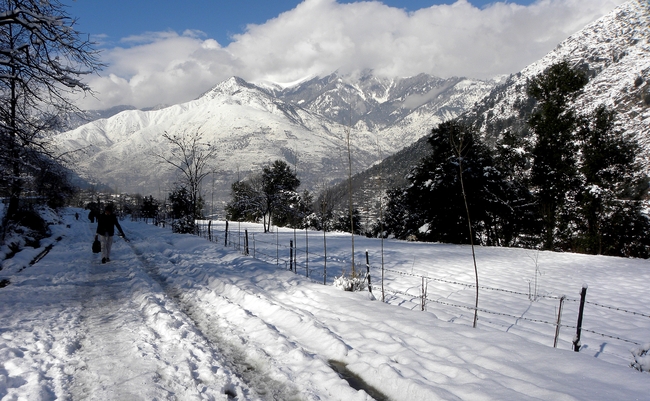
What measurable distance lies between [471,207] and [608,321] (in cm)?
1706

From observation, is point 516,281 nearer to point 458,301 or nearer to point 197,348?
point 458,301

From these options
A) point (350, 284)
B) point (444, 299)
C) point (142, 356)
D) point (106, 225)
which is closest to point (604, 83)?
point (444, 299)

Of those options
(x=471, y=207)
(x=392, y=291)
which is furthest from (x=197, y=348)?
(x=471, y=207)

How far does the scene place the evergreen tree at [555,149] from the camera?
68.9 ft

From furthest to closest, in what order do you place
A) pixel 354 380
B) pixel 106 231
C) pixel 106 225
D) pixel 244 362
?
pixel 106 225 < pixel 106 231 < pixel 244 362 < pixel 354 380

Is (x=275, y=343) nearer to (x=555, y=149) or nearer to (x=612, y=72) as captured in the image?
(x=555, y=149)

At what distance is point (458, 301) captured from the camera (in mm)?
8320

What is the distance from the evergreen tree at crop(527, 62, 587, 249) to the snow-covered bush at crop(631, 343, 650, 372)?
19.6m

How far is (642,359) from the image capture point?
386 cm

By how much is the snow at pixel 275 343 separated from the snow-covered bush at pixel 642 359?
0.31m

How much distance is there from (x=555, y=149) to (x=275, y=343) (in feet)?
76.3

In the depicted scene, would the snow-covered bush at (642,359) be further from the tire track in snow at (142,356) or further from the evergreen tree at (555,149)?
the evergreen tree at (555,149)

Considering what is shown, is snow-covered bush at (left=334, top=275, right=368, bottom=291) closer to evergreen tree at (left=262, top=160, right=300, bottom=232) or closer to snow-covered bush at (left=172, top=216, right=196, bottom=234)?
snow-covered bush at (left=172, top=216, right=196, bottom=234)

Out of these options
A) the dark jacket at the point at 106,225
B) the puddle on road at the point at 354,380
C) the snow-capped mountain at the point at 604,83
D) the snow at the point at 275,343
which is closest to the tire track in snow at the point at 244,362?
the snow at the point at 275,343
